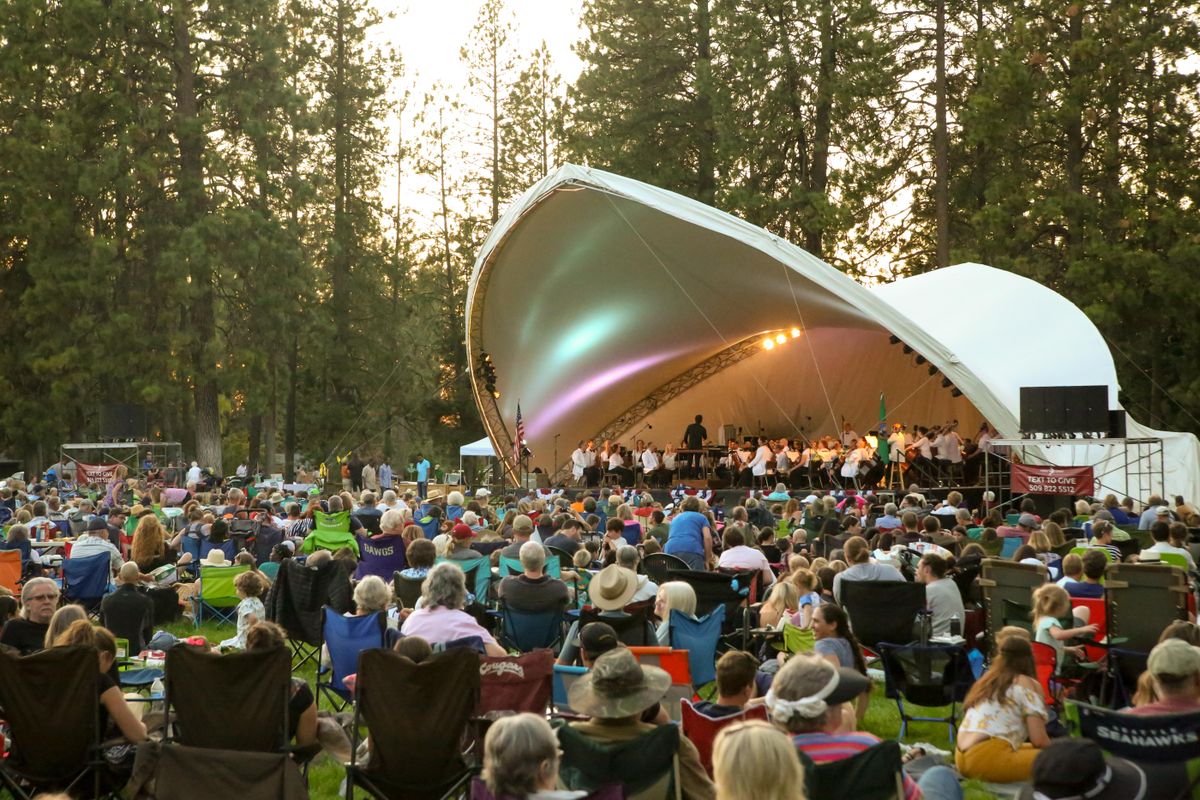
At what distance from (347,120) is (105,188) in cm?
1077

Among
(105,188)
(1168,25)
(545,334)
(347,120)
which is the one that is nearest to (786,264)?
(545,334)

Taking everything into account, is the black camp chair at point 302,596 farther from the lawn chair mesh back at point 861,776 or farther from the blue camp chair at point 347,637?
the lawn chair mesh back at point 861,776

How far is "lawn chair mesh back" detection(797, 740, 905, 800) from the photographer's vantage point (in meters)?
3.91

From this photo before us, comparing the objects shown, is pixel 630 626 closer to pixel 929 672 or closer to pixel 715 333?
pixel 929 672

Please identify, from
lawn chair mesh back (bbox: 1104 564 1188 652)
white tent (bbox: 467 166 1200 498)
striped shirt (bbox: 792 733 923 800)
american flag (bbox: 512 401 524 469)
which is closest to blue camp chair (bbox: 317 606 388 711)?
striped shirt (bbox: 792 733 923 800)

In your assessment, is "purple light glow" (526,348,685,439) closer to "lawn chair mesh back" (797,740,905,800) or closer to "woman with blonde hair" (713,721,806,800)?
"lawn chair mesh back" (797,740,905,800)

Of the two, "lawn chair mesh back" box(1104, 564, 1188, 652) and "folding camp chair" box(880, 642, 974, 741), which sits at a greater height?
"lawn chair mesh back" box(1104, 564, 1188, 652)

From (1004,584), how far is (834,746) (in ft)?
13.6

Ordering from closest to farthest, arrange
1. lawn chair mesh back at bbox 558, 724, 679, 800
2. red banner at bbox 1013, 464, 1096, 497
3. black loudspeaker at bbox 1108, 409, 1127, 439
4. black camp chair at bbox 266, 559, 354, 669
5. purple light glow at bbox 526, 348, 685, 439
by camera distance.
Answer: lawn chair mesh back at bbox 558, 724, 679, 800 < black camp chair at bbox 266, 559, 354, 669 < red banner at bbox 1013, 464, 1096, 497 < black loudspeaker at bbox 1108, 409, 1127, 439 < purple light glow at bbox 526, 348, 685, 439

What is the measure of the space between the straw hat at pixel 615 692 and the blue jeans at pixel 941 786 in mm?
897

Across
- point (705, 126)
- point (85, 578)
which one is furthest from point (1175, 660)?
point (705, 126)

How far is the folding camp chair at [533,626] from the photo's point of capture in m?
7.93

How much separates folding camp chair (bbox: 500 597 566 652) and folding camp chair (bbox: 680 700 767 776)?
120 inches

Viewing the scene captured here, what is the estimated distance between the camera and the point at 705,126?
1460 inches
